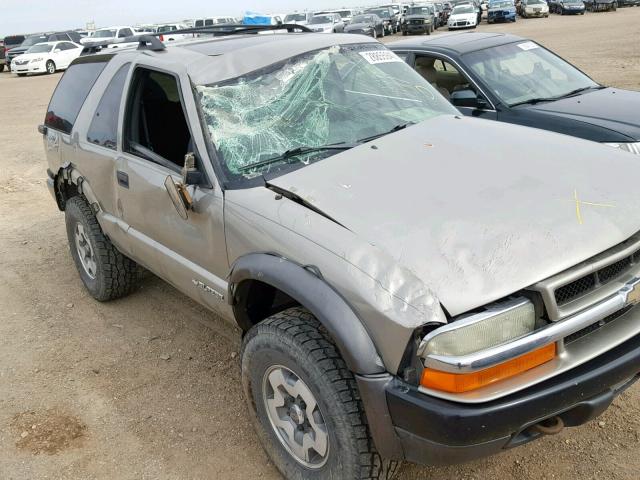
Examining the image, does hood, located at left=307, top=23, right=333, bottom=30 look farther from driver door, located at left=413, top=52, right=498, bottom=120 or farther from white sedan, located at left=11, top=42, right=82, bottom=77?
driver door, located at left=413, top=52, right=498, bottom=120

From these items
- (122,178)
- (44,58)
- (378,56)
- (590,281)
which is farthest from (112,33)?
(590,281)

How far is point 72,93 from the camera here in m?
4.51

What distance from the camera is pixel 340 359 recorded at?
7.66 ft

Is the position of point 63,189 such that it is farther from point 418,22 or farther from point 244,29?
point 418,22

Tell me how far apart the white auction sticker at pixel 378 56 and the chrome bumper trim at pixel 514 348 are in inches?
86.9

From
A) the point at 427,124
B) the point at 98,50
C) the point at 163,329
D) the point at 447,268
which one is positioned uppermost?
the point at 98,50

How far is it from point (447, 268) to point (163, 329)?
2.61 meters

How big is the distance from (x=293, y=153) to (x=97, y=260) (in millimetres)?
2091

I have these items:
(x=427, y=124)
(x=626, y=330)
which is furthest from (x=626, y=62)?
(x=626, y=330)

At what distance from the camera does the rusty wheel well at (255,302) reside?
2826 millimetres

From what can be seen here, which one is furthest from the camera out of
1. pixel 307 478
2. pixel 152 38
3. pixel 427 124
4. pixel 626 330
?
pixel 152 38

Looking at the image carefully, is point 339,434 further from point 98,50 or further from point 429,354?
point 98,50

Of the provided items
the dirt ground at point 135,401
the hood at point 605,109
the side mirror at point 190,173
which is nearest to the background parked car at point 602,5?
the hood at point 605,109

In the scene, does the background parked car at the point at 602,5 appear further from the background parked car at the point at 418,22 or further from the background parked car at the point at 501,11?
the background parked car at the point at 418,22
